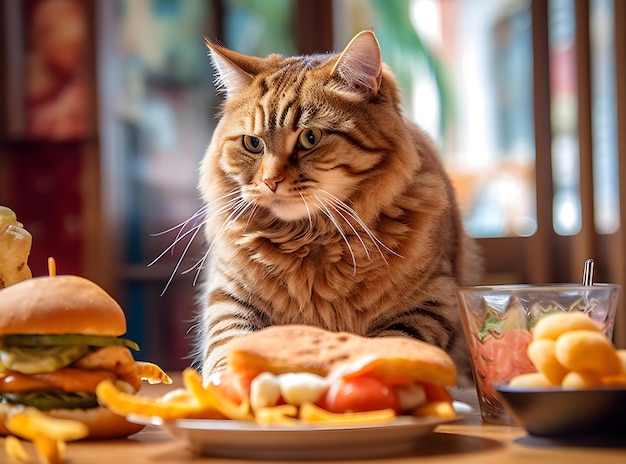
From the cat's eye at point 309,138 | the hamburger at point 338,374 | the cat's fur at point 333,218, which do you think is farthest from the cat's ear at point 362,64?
the hamburger at point 338,374

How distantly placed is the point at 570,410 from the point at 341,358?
25 centimetres

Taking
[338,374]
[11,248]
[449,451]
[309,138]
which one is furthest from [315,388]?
[309,138]

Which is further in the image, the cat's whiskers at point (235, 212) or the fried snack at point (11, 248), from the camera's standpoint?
the cat's whiskers at point (235, 212)

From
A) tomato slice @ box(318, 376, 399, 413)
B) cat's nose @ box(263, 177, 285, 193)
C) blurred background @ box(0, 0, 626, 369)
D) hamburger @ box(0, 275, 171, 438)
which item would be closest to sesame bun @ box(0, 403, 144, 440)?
hamburger @ box(0, 275, 171, 438)

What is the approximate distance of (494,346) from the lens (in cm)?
110

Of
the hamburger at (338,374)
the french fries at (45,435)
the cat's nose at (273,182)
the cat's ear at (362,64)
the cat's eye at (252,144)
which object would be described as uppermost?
the cat's ear at (362,64)

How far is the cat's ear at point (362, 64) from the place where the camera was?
1597mm

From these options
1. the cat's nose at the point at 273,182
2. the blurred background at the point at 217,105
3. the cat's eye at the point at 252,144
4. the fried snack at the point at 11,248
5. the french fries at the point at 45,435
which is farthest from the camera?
the blurred background at the point at 217,105

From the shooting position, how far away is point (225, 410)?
892 millimetres

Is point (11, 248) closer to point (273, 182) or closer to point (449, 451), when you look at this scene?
point (273, 182)

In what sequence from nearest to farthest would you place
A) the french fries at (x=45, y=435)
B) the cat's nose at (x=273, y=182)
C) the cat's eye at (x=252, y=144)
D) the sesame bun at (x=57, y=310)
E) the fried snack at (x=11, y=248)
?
the french fries at (x=45, y=435), the sesame bun at (x=57, y=310), the fried snack at (x=11, y=248), the cat's nose at (x=273, y=182), the cat's eye at (x=252, y=144)

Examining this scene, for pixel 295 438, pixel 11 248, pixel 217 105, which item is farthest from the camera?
pixel 217 105

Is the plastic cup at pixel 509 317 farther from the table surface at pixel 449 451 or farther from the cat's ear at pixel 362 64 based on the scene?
the cat's ear at pixel 362 64

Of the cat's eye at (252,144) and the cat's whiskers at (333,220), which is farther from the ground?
the cat's eye at (252,144)
